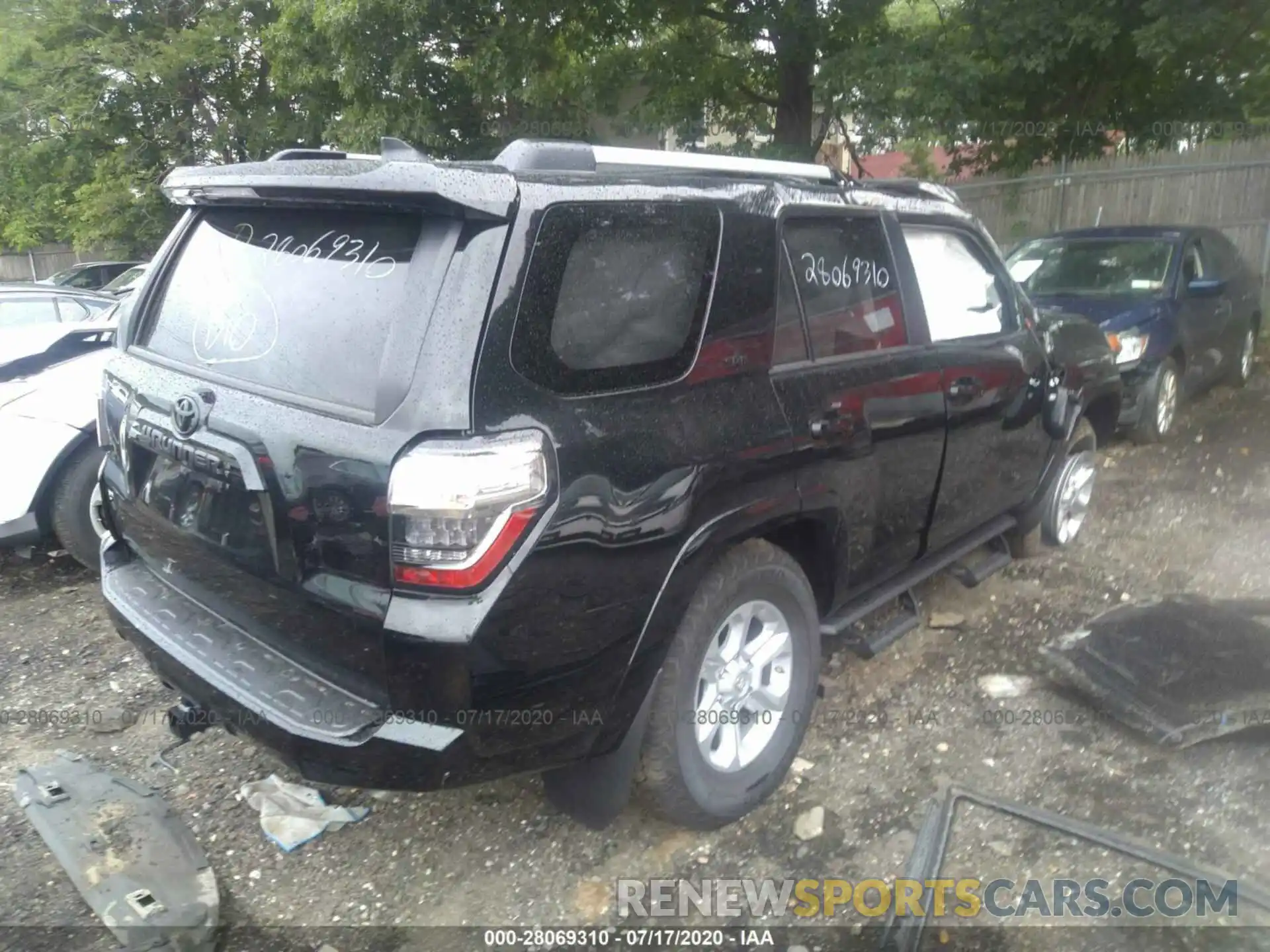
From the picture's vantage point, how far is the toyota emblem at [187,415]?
251cm

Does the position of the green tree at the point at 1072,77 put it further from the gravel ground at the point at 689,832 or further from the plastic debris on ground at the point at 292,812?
the plastic debris on ground at the point at 292,812

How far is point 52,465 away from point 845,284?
383 centimetres

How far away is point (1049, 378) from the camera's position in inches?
176

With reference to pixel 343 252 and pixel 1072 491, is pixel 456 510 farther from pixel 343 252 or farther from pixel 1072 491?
pixel 1072 491

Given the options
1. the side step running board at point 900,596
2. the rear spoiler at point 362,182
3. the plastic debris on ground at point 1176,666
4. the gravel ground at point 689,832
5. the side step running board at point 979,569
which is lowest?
the gravel ground at point 689,832

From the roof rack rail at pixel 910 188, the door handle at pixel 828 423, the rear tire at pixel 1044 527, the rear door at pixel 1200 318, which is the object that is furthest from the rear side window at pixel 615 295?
the rear door at pixel 1200 318

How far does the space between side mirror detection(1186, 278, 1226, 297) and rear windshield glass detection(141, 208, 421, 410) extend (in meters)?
6.89

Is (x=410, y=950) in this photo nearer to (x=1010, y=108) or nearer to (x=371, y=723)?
(x=371, y=723)

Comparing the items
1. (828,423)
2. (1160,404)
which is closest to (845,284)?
(828,423)

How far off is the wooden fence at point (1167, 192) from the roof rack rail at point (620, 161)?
9311 millimetres

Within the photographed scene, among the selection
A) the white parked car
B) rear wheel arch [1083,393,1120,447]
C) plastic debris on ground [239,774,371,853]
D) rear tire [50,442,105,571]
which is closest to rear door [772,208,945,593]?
plastic debris on ground [239,774,371,853]

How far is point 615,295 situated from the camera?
8.20 ft

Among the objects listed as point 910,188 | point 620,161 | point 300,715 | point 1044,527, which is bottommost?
point 1044,527

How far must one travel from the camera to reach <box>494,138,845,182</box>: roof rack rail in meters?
2.50
